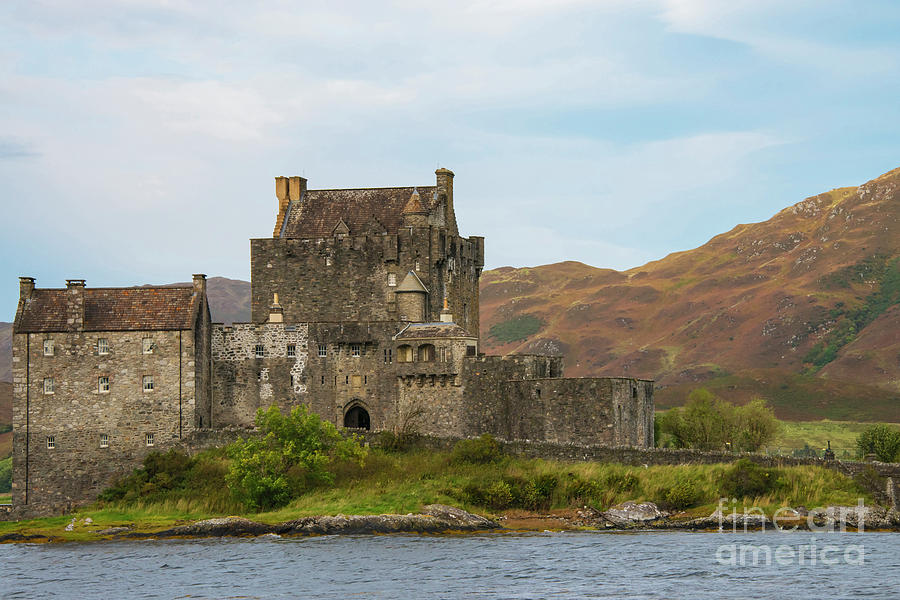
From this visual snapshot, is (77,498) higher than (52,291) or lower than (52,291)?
lower

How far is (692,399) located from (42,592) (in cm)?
4996

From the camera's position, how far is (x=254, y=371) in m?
72.8

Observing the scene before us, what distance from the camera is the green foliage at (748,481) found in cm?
5962

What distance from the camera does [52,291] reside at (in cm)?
7069

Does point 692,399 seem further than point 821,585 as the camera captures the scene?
Yes

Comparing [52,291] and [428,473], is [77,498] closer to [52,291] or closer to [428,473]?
[52,291]

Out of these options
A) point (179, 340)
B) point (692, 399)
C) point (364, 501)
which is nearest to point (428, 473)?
point (364, 501)

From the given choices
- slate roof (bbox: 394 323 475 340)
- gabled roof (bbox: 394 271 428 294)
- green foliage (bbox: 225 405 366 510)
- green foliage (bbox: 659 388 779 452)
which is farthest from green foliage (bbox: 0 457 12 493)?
green foliage (bbox: 659 388 779 452)

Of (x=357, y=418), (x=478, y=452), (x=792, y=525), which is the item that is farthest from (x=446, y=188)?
(x=792, y=525)

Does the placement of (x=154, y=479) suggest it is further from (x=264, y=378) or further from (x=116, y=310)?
(x=116, y=310)

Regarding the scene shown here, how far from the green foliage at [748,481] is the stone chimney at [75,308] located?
33983 mm

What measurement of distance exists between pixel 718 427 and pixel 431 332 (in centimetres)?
2039

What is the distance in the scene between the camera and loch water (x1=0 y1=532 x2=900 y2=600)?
4453 cm

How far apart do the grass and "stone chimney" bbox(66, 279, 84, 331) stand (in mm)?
9896
